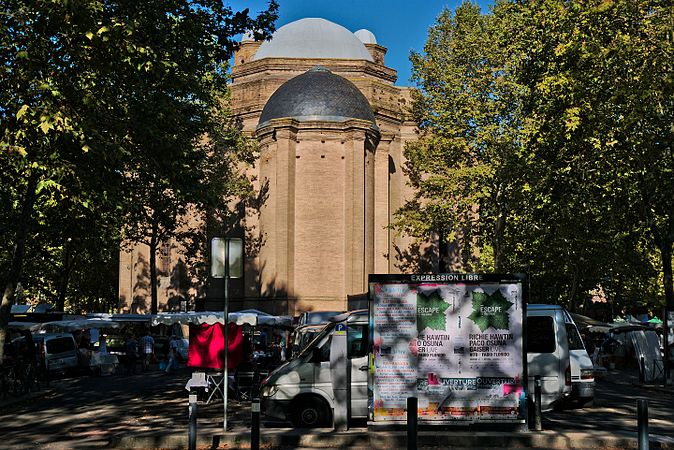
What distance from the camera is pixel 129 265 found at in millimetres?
65062

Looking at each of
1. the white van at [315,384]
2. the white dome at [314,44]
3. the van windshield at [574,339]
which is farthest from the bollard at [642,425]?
the white dome at [314,44]

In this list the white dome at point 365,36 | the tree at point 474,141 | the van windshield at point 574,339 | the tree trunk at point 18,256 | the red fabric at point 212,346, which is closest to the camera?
the van windshield at point 574,339

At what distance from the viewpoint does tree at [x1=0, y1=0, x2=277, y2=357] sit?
1634 cm

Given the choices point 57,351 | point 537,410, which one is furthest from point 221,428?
point 57,351

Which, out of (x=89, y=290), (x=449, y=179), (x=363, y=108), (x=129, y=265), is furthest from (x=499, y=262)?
(x=89, y=290)

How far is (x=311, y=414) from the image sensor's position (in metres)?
14.9

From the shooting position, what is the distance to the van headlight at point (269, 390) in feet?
48.9

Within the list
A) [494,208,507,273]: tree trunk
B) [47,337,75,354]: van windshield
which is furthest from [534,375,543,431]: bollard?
[494,208,507,273]: tree trunk

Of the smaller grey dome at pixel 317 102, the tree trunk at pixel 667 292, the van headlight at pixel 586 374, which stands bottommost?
the van headlight at pixel 586 374

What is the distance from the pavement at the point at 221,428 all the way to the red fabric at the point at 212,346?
1.03 metres

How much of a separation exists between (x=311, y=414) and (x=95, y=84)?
8025 mm

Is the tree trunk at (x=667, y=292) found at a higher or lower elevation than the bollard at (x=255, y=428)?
higher

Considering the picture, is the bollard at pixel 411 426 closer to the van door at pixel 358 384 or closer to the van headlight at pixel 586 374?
the van door at pixel 358 384

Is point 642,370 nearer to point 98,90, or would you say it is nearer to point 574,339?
point 574,339
